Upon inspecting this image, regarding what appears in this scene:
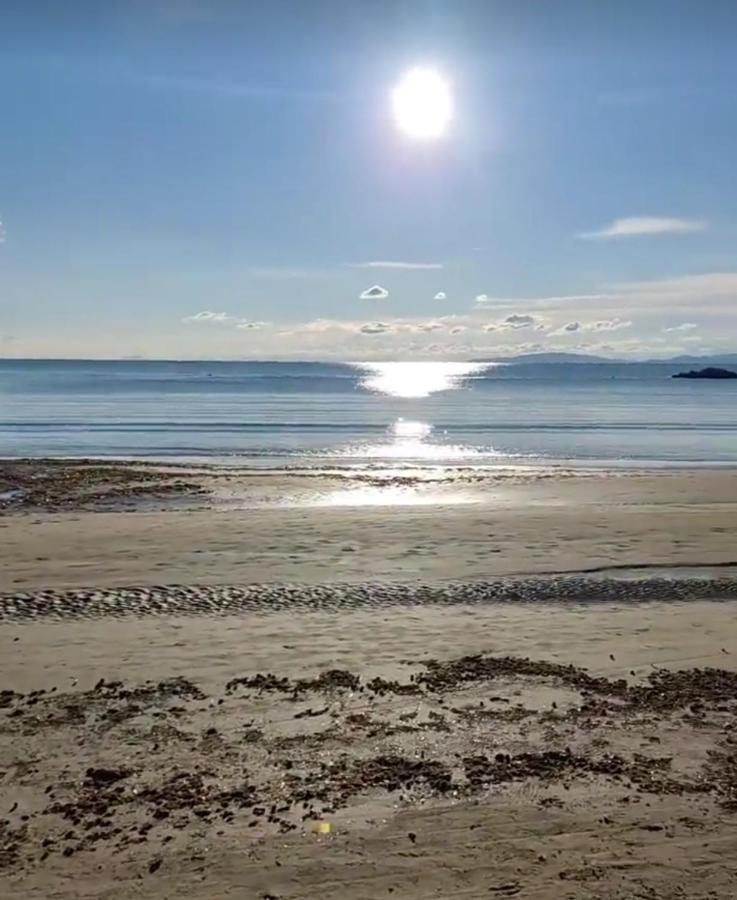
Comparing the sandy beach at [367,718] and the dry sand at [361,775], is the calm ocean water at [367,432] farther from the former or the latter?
the dry sand at [361,775]

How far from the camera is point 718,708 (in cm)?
729

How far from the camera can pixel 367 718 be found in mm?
7066

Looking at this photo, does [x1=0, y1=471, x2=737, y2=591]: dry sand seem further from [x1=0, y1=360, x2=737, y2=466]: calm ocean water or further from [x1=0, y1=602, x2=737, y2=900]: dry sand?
[x1=0, y1=360, x2=737, y2=466]: calm ocean water

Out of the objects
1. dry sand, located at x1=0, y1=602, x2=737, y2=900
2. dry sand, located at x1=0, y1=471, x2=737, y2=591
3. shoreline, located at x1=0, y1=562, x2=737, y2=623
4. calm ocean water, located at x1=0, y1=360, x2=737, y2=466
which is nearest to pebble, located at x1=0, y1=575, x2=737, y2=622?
shoreline, located at x1=0, y1=562, x2=737, y2=623

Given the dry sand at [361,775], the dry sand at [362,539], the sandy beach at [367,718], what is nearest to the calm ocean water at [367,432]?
the dry sand at [362,539]

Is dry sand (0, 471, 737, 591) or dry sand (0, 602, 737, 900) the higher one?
dry sand (0, 471, 737, 591)

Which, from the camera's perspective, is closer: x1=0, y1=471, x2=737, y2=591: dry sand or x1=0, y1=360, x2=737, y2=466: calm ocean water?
x1=0, y1=471, x2=737, y2=591: dry sand

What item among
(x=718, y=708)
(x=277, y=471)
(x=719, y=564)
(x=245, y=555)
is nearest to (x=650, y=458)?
(x=277, y=471)

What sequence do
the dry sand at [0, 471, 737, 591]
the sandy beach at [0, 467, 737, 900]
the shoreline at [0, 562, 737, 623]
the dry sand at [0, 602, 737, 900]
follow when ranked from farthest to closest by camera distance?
the dry sand at [0, 471, 737, 591]
the shoreline at [0, 562, 737, 623]
the sandy beach at [0, 467, 737, 900]
the dry sand at [0, 602, 737, 900]

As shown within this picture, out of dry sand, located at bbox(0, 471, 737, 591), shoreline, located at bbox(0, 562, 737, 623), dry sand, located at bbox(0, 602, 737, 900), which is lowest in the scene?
dry sand, located at bbox(0, 602, 737, 900)

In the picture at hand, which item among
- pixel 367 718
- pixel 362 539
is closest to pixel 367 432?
pixel 362 539

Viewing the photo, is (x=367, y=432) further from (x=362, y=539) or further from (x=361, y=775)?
(x=361, y=775)

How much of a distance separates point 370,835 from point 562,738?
2034 mm

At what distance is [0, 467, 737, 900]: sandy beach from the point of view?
16.5 feet
